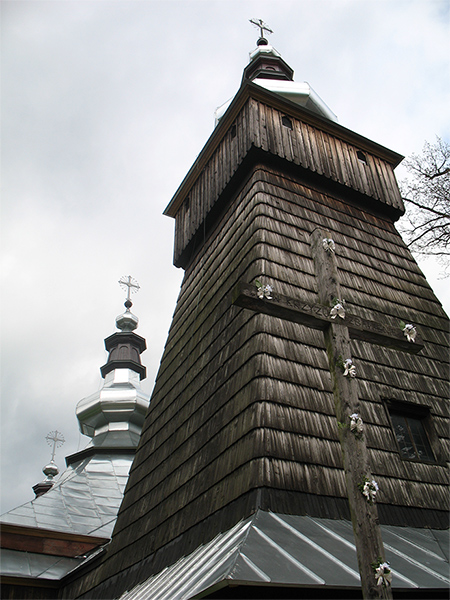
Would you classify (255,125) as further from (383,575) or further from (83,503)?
(83,503)

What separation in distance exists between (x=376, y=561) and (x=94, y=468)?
53.7 feet

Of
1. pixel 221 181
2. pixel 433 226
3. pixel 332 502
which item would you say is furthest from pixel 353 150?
pixel 332 502

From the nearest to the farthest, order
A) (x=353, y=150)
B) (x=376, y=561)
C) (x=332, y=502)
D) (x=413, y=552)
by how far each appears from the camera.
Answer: (x=376, y=561), (x=413, y=552), (x=332, y=502), (x=353, y=150)

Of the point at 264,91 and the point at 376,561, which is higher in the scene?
the point at 264,91

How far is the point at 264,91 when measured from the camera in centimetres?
1009

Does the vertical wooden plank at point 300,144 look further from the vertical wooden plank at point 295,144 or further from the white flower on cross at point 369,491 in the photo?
the white flower on cross at point 369,491

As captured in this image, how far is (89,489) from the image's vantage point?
1583 cm

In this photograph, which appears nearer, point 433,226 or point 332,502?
point 332,502

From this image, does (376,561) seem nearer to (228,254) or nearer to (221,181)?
(228,254)

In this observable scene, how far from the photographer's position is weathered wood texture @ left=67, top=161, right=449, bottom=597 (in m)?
5.52

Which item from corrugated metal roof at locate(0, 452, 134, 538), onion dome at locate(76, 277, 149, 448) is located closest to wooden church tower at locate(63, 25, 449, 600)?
corrugated metal roof at locate(0, 452, 134, 538)

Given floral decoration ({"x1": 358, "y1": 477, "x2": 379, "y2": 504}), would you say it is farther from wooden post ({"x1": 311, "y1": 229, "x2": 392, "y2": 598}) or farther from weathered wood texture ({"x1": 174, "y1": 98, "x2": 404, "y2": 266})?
weathered wood texture ({"x1": 174, "y1": 98, "x2": 404, "y2": 266})

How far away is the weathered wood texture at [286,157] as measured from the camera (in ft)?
31.7

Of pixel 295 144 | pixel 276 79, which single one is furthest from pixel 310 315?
pixel 276 79
